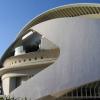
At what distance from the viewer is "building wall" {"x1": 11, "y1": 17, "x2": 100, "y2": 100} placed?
26375mm

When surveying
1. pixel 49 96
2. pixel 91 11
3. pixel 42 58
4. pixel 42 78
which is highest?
pixel 91 11

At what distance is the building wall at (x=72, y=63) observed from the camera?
26375 millimetres

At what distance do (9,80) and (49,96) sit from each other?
8062 mm

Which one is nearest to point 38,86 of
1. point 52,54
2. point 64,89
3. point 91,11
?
point 64,89

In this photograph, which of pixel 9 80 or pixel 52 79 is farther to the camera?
pixel 9 80

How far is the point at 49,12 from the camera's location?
120 feet

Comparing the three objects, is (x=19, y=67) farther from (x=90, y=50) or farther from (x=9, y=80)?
(x=90, y=50)

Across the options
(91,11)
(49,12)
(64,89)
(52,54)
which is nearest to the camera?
(64,89)

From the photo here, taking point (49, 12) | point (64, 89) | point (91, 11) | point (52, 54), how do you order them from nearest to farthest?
point (64, 89), point (52, 54), point (91, 11), point (49, 12)

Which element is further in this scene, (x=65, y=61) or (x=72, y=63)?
(x=65, y=61)

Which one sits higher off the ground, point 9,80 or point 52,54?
point 52,54

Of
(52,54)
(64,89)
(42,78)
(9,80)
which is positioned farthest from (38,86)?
(9,80)

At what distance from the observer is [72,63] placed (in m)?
26.8

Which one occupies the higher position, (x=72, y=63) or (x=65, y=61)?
(x=65, y=61)
